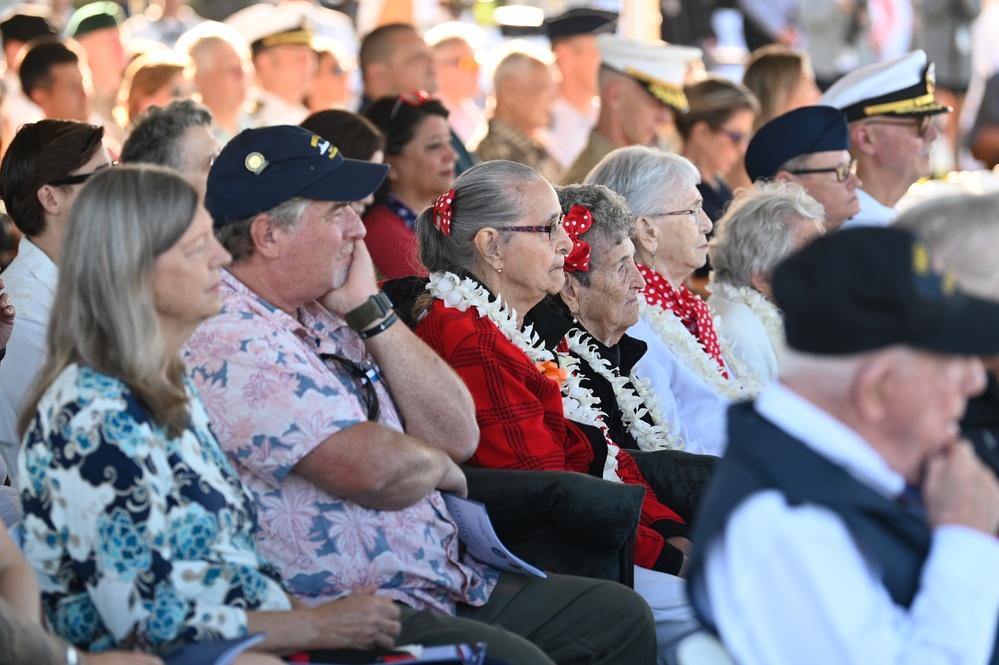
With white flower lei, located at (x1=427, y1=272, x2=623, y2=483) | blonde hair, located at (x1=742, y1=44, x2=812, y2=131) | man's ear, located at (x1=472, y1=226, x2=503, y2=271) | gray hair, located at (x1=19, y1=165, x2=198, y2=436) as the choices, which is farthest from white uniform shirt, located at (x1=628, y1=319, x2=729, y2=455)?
blonde hair, located at (x1=742, y1=44, x2=812, y2=131)

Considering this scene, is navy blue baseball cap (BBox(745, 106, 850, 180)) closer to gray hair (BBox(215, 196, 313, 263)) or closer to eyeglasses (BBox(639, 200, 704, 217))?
eyeglasses (BBox(639, 200, 704, 217))

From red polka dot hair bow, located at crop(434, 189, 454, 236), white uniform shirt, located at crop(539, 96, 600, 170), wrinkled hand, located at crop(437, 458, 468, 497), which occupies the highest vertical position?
red polka dot hair bow, located at crop(434, 189, 454, 236)

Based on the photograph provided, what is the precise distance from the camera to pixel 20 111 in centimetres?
636

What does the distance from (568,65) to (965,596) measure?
6984 millimetres

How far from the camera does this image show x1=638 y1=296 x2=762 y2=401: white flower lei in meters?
4.31

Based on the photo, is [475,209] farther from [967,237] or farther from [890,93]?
[890,93]

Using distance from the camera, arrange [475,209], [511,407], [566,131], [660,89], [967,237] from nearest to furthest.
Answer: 1. [967,237]
2. [511,407]
3. [475,209]
4. [660,89]
5. [566,131]

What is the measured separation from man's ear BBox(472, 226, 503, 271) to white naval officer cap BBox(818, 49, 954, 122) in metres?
2.82

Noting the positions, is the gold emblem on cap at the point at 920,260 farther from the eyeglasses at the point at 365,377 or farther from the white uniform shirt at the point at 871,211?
the white uniform shirt at the point at 871,211

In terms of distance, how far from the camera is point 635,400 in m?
3.96

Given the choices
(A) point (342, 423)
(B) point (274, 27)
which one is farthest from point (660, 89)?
(A) point (342, 423)

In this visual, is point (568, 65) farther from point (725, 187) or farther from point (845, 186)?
point (845, 186)

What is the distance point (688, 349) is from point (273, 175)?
1.82 m

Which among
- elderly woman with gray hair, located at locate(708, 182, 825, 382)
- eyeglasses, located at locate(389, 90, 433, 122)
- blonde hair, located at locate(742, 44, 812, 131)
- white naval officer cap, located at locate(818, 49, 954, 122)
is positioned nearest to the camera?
elderly woman with gray hair, located at locate(708, 182, 825, 382)
